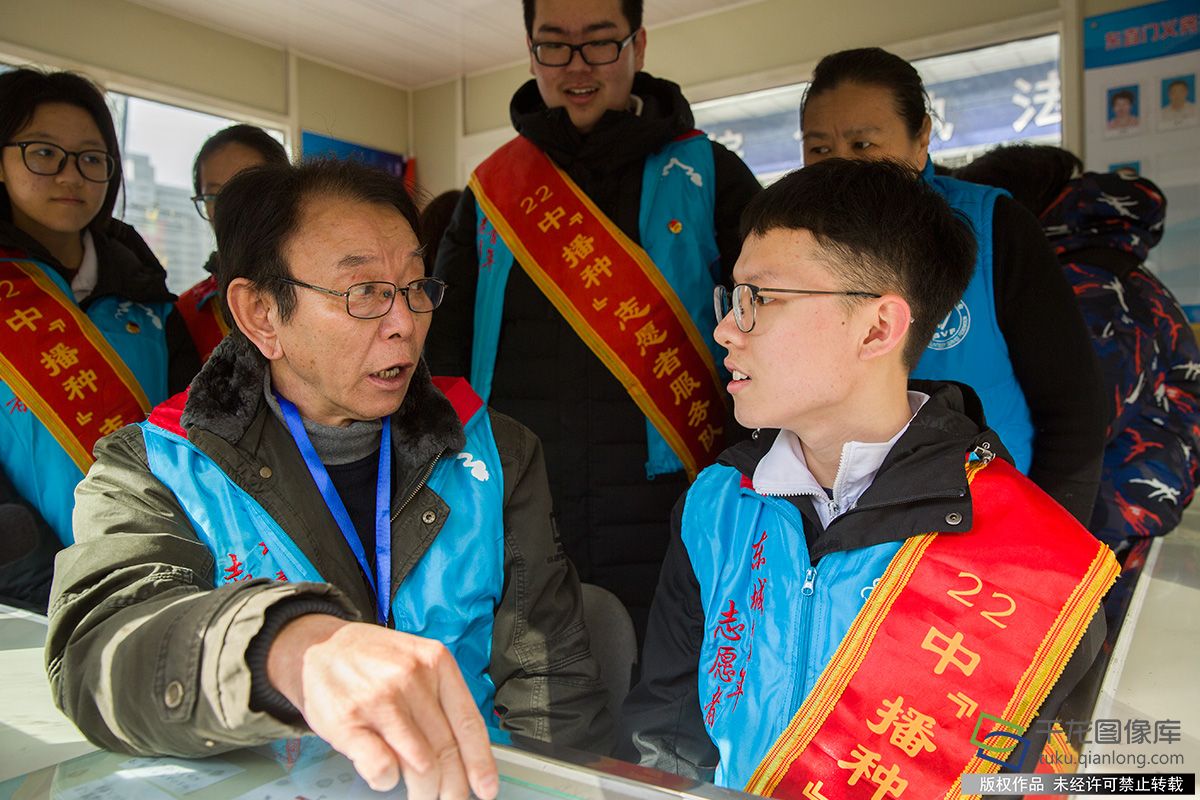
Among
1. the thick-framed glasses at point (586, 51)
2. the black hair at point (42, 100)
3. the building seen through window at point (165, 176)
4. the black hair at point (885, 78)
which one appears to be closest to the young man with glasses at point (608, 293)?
the thick-framed glasses at point (586, 51)

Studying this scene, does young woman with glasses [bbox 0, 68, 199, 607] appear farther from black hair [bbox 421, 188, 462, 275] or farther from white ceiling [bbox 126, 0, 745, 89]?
white ceiling [bbox 126, 0, 745, 89]

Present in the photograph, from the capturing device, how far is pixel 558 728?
1.19 meters

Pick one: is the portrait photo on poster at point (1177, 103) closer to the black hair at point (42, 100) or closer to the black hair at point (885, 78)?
the black hair at point (885, 78)

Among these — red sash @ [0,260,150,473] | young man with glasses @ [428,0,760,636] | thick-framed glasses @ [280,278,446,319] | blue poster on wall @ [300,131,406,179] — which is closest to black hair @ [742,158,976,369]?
thick-framed glasses @ [280,278,446,319]

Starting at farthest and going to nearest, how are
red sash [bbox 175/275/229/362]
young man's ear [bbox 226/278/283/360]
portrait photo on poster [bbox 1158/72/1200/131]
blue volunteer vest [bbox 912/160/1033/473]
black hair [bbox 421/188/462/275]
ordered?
portrait photo on poster [bbox 1158/72/1200/131]
black hair [bbox 421/188/462/275]
red sash [bbox 175/275/229/362]
blue volunteer vest [bbox 912/160/1033/473]
young man's ear [bbox 226/278/283/360]

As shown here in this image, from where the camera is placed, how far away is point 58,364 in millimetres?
1824

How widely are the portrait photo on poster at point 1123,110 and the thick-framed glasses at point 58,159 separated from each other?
3800mm

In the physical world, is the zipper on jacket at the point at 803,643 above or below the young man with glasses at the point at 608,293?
below

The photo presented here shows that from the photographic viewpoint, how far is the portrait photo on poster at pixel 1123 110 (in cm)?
385

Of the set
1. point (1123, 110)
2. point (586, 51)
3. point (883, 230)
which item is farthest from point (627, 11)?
point (1123, 110)

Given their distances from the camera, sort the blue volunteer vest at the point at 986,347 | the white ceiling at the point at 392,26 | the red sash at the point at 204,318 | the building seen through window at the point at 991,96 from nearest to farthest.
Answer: the blue volunteer vest at the point at 986,347, the red sash at the point at 204,318, the building seen through window at the point at 991,96, the white ceiling at the point at 392,26

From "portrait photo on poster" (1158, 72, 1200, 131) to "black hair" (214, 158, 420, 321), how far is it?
12.2 feet

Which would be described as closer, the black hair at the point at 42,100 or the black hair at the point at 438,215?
the black hair at the point at 42,100

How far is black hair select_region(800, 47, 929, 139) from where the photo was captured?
168 centimetres
